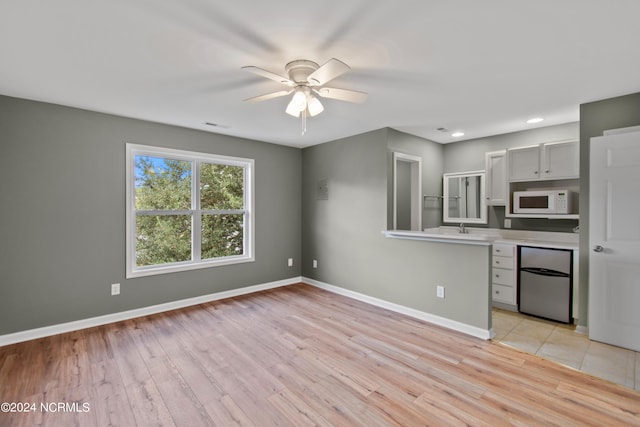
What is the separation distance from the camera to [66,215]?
122 inches

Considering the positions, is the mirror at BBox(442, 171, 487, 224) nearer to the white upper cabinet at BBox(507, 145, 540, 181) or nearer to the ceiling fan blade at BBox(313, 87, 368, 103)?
the white upper cabinet at BBox(507, 145, 540, 181)

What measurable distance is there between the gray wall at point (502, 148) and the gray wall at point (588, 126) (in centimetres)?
74

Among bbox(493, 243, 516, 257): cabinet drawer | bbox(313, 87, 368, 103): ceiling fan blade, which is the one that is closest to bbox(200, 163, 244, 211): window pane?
bbox(313, 87, 368, 103): ceiling fan blade

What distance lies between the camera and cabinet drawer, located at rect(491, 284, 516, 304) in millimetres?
3734

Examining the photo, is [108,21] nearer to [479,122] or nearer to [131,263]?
→ [131,263]

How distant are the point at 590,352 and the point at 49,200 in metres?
5.44

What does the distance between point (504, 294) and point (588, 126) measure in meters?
2.13

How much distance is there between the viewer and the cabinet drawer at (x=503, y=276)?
12.2 feet

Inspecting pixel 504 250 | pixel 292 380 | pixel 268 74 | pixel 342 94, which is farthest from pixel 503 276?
pixel 268 74

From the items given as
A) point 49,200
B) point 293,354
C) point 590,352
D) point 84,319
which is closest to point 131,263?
point 84,319

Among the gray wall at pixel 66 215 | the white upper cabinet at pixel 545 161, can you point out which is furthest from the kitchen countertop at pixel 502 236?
the gray wall at pixel 66 215

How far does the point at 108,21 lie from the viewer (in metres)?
1.69

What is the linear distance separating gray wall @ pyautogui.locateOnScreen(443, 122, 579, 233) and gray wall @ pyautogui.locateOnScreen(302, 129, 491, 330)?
318 millimetres

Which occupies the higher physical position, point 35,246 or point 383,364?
point 35,246
